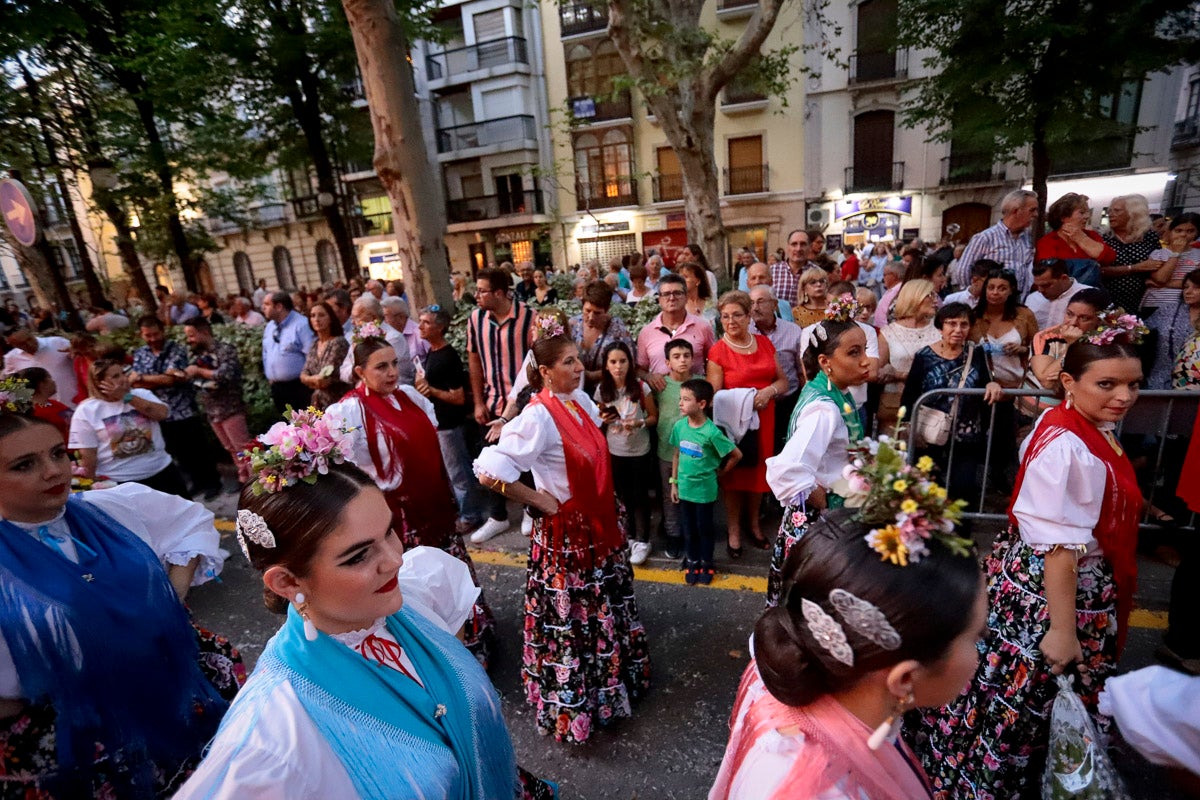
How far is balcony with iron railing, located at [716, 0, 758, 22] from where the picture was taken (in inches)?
898

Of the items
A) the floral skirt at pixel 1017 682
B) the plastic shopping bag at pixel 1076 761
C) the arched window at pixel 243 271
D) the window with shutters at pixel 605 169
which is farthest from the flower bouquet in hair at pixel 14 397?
the arched window at pixel 243 271

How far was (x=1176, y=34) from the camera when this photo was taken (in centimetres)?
940

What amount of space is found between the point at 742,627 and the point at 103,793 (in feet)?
10.4

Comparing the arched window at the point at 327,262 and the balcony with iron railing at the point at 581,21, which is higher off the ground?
the balcony with iron railing at the point at 581,21

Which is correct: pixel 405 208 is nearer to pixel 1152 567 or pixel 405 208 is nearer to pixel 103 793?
pixel 103 793

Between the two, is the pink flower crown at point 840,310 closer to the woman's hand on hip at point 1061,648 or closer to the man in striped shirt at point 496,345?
the woman's hand on hip at point 1061,648

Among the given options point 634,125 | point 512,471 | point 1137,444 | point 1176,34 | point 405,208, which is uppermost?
point 634,125

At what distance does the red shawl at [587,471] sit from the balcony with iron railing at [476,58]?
27634 millimetres

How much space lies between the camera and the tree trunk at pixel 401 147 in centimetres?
566

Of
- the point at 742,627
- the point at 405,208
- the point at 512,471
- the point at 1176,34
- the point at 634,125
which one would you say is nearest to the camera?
the point at 512,471

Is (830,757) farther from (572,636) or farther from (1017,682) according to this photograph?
(572,636)

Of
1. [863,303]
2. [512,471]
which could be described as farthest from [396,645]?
[863,303]

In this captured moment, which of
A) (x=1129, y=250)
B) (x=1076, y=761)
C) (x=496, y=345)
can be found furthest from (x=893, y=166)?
(x=1076, y=761)

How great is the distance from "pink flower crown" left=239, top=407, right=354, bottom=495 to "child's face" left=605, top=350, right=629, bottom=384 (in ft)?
9.92
